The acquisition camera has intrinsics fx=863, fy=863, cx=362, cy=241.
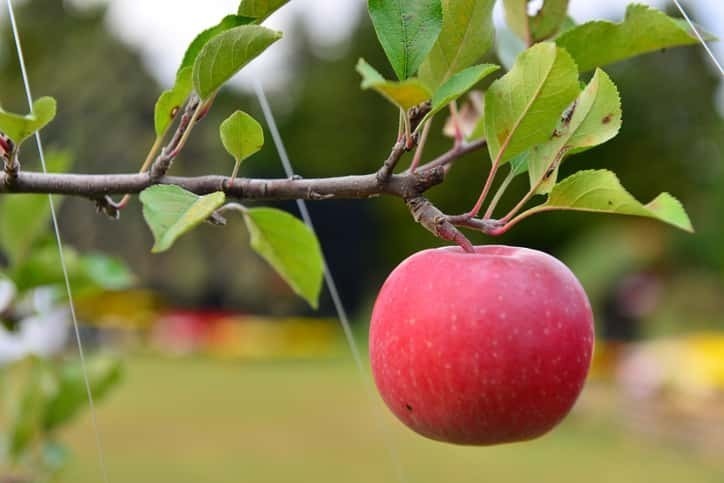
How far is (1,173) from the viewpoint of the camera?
38 cm

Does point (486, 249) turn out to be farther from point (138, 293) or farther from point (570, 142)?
point (138, 293)

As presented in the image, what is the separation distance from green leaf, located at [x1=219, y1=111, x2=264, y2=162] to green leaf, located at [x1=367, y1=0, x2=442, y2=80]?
6cm

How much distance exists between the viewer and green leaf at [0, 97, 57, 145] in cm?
34

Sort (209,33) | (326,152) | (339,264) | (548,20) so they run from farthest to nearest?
1. (326,152)
2. (339,264)
3. (548,20)
4. (209,33)

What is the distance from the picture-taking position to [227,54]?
35cm

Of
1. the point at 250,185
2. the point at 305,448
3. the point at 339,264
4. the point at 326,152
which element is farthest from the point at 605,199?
the point at 326,152

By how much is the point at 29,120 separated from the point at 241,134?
0.09 m

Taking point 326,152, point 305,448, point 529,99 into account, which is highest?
point 529,99

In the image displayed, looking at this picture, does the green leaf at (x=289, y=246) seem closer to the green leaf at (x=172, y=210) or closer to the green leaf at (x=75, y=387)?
the green leaf at (x=172, y=210)

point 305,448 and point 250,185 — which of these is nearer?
point 250,185

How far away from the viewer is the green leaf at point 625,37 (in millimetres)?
426

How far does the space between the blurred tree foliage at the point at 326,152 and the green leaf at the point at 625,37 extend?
523 cm

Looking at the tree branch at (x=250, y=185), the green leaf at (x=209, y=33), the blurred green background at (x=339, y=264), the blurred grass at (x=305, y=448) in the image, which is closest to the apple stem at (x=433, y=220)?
the tree branch at (x=250, y=185)

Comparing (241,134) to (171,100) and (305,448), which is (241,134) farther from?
(305,448)
